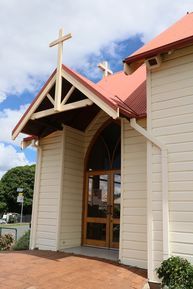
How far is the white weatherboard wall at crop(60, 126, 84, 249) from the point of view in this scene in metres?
9.24

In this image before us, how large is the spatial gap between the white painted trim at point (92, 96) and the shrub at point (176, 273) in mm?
3022

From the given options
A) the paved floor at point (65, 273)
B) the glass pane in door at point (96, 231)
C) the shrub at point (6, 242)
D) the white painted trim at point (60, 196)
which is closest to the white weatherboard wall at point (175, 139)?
the paved floor at point (65, 273)

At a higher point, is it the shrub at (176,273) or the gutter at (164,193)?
the gutter at (164,193)

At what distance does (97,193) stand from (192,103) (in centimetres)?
448

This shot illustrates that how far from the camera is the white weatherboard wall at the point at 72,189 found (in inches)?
364

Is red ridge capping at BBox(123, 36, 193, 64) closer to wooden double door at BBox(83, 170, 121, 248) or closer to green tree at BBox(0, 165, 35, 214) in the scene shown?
wooden double door at BBox(83, 170, 121, 248)

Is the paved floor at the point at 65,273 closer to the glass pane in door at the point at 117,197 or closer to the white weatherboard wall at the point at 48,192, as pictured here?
A: the white weatherboard wall at the point at 48,192

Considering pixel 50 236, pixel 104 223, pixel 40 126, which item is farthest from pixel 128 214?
pixel 40 126

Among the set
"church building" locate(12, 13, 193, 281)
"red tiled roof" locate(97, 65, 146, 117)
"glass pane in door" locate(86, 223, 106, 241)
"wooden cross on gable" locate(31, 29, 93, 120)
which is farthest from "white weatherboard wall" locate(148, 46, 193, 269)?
"glass pane in door" locate(86, 223, 106, 241)

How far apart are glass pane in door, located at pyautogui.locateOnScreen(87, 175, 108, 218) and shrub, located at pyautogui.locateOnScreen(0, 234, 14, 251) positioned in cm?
370

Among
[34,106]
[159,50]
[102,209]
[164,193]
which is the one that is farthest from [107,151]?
[159,50]

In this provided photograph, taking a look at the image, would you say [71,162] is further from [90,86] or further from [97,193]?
[90,86]

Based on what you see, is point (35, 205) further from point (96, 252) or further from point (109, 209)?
point (96, 252)

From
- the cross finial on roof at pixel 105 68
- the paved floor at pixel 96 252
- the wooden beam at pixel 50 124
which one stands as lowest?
the paved floor at pixel 96 252
